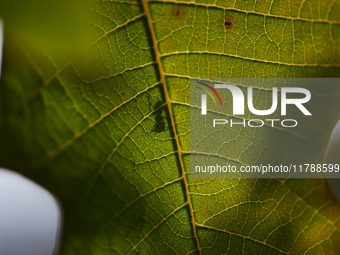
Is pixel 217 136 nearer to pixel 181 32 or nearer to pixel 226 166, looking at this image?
pixel 226 166

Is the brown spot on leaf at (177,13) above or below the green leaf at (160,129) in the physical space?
above

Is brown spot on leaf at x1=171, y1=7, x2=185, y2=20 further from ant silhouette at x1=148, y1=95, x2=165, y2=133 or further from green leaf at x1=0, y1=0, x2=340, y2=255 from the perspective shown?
ant silhouette at x1=148, y1=95, x2=165, y2=133

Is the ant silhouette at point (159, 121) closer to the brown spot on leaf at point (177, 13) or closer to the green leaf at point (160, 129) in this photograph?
the green leaf at point (160, 129)

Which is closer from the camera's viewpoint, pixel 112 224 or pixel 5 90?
pixel 5 90

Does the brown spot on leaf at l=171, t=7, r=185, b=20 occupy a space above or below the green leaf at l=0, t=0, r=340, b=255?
above

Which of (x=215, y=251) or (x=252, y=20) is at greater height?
(x=252, y=20)

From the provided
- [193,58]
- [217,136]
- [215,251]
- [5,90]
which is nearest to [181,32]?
[193,58]

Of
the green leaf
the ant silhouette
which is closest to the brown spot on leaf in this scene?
the green leaf

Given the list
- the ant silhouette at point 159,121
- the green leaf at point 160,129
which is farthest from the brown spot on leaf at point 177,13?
the ant silhouette at point 159,121
